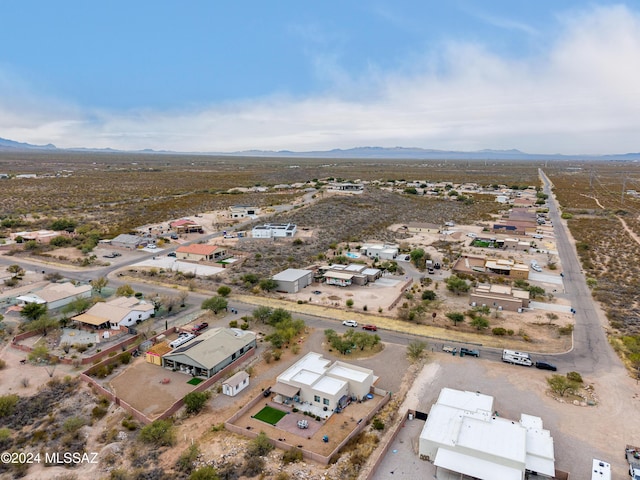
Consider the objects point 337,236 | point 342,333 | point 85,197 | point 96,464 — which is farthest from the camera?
point 85,197

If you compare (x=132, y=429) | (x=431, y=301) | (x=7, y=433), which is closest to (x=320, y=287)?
(x=431, y=301)

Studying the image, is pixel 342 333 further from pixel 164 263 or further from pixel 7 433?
pixel 164 263

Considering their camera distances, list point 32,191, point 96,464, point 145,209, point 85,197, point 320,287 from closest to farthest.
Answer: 1. point 96,464
2. point 320,287
3. point 145,209
4. point 85,197
5. point 32,191

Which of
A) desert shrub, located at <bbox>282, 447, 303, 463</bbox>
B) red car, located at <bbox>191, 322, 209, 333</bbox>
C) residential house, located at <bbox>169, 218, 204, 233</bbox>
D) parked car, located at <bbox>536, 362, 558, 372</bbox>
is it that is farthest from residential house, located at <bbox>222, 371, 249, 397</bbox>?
residential house, located at <bbox>169, 218, 204, 233</bbox>

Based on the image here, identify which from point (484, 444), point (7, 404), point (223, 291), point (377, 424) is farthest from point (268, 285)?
point (484, 444)

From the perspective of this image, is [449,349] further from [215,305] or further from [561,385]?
[215,305]

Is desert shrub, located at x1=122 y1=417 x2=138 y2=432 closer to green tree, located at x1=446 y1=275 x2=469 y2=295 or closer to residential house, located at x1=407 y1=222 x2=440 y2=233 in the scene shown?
green tree, located at x1=446 y1=275 x2=469 y2=295
